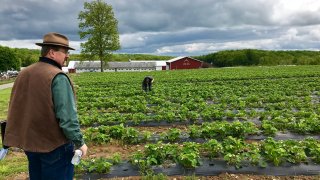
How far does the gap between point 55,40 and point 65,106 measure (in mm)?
774

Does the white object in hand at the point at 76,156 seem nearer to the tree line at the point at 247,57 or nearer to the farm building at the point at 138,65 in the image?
the farm building at the point at 138,65

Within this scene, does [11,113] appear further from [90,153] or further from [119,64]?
[119,64]

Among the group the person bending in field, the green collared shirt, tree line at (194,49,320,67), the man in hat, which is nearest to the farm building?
tree line at (194,49,320,67)

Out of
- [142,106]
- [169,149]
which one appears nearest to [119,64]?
[142,106]

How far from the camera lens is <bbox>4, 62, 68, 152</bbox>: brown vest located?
391cm

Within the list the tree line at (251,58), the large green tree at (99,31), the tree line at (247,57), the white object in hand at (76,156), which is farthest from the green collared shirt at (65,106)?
the tree line at (247,57)

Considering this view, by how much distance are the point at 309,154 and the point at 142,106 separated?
8.34 metres

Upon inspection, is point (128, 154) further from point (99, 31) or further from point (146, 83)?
point (99, 31)

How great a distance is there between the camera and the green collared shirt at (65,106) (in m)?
3.85

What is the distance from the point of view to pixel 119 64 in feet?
339

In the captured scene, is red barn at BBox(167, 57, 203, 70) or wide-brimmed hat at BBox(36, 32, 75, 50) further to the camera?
red barn at BBox(167, 57, 203, 70)

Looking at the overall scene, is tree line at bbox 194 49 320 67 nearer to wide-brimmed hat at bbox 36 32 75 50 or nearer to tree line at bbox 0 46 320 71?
tree line at bbox 0 46 320 71

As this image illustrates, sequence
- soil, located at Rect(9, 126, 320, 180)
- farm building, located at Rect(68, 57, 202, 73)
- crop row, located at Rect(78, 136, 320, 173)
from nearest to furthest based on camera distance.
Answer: soil, located at Rect(9, 126, 320, 180) < crop row, located at Rect(78, 136, 320, 173) < farm building, located at Rect(68, 57, 202, 73)

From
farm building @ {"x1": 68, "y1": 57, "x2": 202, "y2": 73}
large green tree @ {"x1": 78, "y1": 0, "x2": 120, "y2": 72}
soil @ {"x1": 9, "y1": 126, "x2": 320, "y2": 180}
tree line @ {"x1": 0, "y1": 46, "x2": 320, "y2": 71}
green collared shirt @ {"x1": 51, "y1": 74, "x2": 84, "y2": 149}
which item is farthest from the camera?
tree line @ {"x1": 0, "y1": 46, "x2": 320, "y2": 71}
